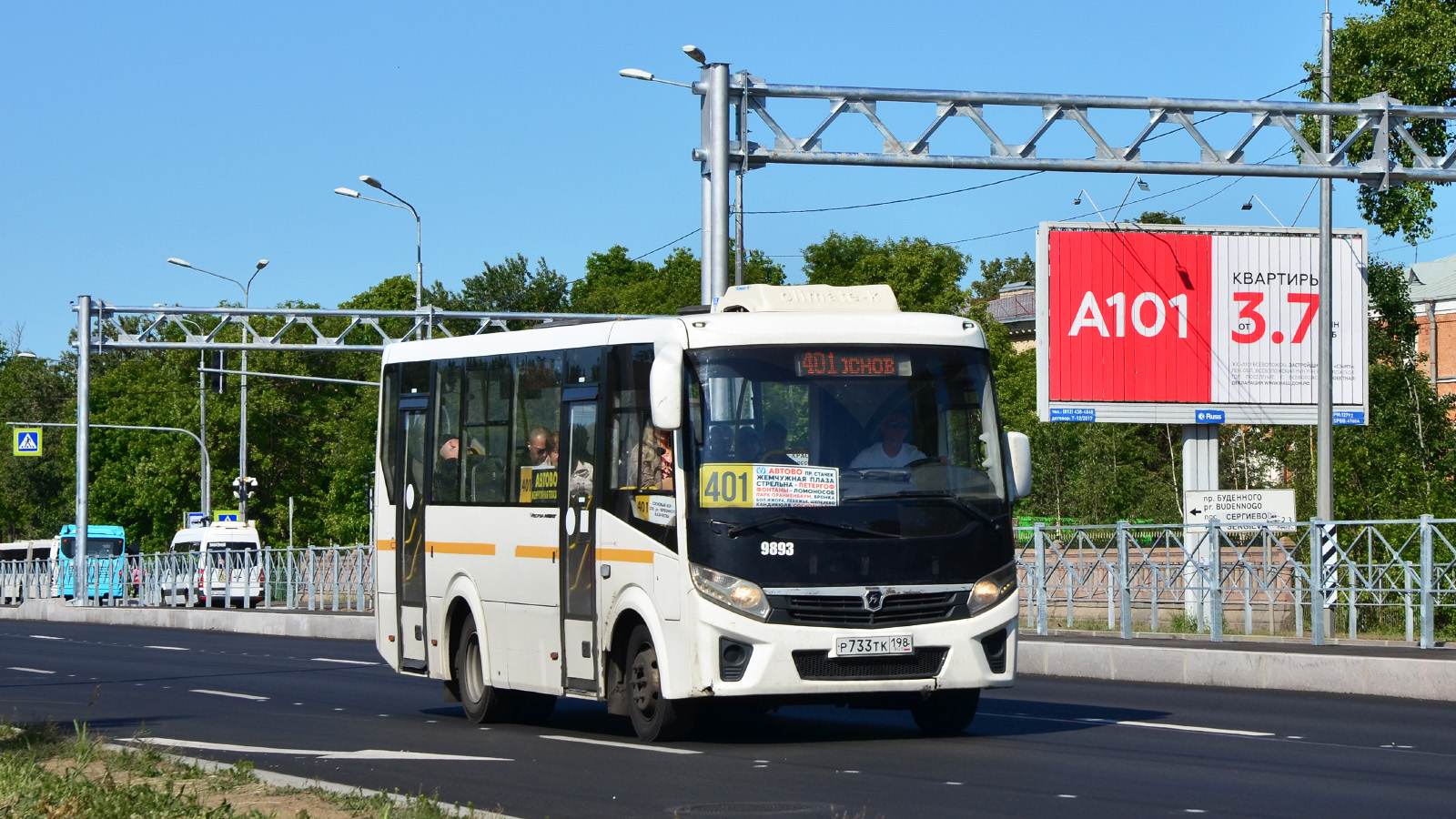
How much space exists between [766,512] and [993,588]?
1.58 metres

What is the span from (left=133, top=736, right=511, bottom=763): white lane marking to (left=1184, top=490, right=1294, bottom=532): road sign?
20.3 metres

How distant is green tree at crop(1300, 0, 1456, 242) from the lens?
35.1 metres

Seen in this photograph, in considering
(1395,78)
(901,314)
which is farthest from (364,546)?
(901,314)

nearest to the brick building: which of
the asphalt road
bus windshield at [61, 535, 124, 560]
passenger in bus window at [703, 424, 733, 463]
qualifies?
bus windshield at [61, 535, 124, 560]

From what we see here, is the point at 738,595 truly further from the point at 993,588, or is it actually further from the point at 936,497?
the point at 993,588

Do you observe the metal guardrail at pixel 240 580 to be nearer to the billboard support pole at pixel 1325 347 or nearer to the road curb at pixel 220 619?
the road curb at pixel 220 619

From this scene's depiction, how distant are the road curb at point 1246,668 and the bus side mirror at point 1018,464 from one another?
566 centimetres

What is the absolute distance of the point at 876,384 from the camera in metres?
12.9

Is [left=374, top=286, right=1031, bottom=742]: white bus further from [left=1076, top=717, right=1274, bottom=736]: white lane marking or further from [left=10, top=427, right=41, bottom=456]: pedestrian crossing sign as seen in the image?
[left=10, top=427, right=41, bottom=456]: pedestrian crossing sign

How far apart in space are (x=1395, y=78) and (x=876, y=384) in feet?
85.0

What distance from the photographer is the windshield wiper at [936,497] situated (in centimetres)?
1252

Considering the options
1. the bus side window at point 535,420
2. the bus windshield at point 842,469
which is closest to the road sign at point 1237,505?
the bus side window at point 535,420

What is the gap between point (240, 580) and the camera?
1866 inches

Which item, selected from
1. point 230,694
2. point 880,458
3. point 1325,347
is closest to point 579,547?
point 880,458
